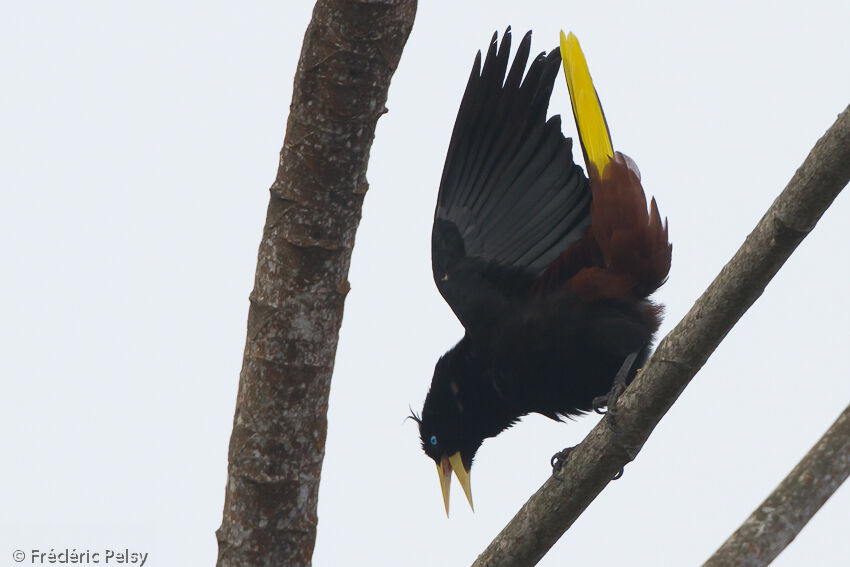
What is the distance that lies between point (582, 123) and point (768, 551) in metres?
1.56

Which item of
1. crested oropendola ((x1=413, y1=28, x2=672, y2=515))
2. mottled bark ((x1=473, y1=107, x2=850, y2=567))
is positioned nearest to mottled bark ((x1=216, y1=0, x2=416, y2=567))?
mottled bark ((x1=473, y1=107, x2=850, y2=567))

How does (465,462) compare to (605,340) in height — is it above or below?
below

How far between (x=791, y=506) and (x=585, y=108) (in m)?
1.53

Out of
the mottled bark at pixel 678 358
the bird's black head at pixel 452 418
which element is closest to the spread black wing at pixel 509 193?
the bird's black head at pixel 452 418

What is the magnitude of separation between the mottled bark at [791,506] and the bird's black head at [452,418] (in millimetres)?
1509

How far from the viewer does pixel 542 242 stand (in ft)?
9.93

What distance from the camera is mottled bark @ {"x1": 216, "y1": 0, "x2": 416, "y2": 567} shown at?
1.84m

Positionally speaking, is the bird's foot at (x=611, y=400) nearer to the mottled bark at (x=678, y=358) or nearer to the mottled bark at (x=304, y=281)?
the mottled bark at (x=678, y=358)

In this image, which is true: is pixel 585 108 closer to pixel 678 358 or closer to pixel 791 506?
pixel 678 358

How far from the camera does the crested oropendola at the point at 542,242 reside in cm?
289

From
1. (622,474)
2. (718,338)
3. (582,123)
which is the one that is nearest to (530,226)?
(582,123)

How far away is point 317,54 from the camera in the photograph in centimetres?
184

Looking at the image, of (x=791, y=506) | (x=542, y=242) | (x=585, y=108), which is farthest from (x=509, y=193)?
(x=791, y=506)

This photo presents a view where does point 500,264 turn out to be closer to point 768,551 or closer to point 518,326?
point 518,326
